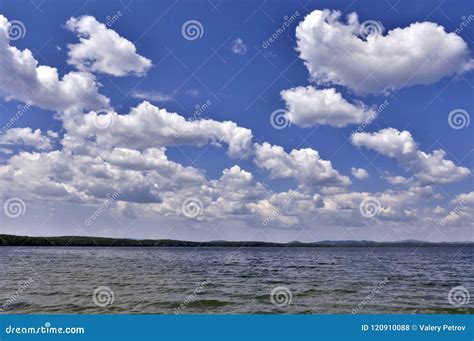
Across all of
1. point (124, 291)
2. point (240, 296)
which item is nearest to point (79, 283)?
point (124, 291)

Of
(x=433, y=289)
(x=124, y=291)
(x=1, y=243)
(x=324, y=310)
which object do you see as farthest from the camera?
(x=1, y=243)

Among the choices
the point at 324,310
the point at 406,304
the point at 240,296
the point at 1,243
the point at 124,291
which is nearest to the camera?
the point at 324,310

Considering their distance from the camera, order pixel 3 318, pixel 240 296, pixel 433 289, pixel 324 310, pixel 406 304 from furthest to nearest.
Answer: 1. pixel 433 289
2. pixel 240 296
3. pixel 406 304
4. pixel 324 310
5. pixel 3 318

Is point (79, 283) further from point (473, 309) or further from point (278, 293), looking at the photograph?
point (473, 309)

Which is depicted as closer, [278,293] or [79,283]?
[278,293]

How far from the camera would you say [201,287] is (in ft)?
93.9

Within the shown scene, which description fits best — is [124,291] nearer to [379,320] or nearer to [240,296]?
[240,296]

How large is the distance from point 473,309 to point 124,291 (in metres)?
19.1

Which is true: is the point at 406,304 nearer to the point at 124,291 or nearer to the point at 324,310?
the point at 324,310

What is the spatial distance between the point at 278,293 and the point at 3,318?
1537 centimetres

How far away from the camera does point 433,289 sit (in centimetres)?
2991

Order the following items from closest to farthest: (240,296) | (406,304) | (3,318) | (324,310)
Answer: (3,318), (324,310), (406,304), (240,296)

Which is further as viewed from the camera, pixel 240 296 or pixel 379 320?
pixel 240 296

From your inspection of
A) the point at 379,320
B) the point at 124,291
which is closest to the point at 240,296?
the point at 124,291
